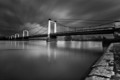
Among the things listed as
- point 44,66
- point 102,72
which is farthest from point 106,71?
point 44,66

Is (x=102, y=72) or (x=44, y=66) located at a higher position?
(x=102, y=72)

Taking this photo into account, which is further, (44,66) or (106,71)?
(44,66)

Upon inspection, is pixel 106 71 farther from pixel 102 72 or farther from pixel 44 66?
pixel 44 66

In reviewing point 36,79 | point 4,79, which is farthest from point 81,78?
point 4,79

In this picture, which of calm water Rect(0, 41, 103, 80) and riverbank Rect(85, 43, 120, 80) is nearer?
riverbank Rect(85, 43, 120, 80)

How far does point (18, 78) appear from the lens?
204 cm

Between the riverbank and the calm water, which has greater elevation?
the riverbank

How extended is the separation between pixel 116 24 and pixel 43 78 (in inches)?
616

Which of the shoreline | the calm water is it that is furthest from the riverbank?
the calm water

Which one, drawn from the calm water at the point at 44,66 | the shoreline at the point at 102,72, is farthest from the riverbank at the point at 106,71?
the calm water at the point at 44,66

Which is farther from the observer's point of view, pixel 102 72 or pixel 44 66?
pixel 44 66

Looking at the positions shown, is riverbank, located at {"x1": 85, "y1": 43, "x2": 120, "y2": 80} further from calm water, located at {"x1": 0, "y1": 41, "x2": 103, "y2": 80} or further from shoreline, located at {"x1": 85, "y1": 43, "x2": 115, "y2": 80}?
calm water, located at {"x1": 0, "y1": 41, "x2": 103, "y2": 80}

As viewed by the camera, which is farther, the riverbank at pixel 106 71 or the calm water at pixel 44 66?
the calm water at pixel 44 66

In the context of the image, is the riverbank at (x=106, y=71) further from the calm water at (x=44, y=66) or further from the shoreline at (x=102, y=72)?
the calm water at (x=44, y=66)
